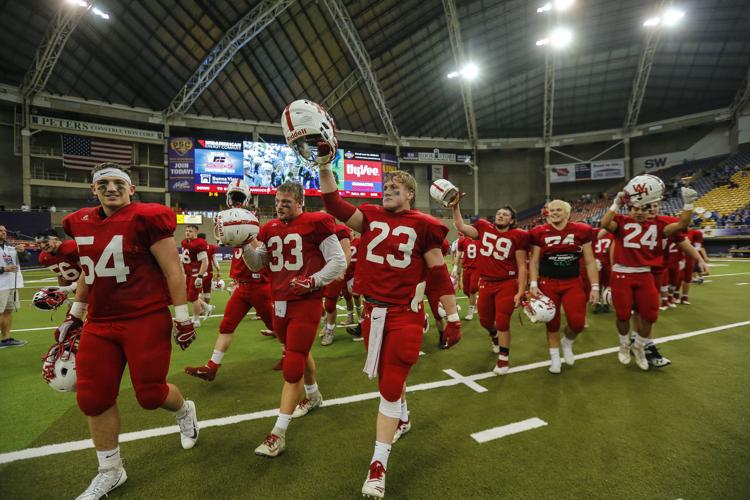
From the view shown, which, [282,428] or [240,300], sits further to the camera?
[240,300]

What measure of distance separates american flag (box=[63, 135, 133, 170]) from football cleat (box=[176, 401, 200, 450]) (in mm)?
29221

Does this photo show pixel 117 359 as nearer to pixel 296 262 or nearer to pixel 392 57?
pixel 296 262

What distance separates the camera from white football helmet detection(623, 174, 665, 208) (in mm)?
4527

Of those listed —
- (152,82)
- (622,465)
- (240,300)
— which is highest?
(152,82)

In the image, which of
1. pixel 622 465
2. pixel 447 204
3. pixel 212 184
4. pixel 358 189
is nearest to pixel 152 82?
pixel 212 184

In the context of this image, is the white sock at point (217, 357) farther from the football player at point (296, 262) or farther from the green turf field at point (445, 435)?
the football player at point (296, 262)

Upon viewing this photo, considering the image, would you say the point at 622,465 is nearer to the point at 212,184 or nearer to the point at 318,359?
the point at 318,359

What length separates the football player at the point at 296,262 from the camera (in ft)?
10.9

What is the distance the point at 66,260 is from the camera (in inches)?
155

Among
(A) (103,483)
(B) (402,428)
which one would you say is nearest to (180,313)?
(A) (103,483)

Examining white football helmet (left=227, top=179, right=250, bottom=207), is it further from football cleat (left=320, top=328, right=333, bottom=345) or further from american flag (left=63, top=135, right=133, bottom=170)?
american flag (left=63, top=135, right=133, bottom=170)

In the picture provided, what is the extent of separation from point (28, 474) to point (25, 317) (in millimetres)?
8415

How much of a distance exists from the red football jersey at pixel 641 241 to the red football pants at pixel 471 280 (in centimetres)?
305

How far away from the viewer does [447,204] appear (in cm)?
401
